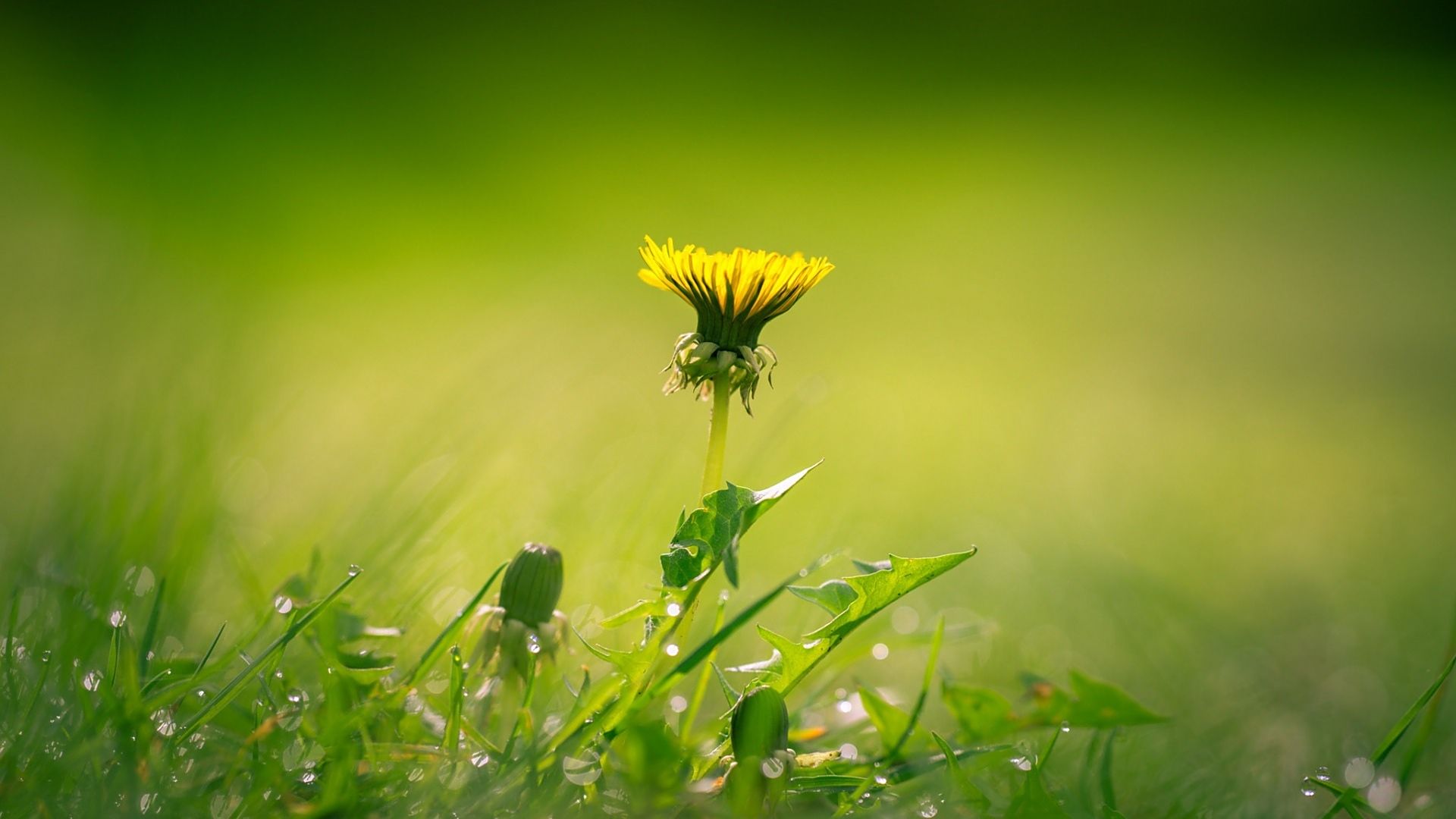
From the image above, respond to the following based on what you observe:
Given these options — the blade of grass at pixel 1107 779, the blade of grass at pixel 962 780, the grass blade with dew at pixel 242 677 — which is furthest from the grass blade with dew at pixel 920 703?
the grass blade with dew at pixel 242 677

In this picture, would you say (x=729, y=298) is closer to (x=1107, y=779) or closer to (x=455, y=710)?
(x=455, y=710)

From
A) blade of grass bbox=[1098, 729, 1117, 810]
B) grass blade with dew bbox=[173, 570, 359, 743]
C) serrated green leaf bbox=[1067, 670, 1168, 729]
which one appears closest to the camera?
grass blade with dew bbox=[173, 570, 359, 743]

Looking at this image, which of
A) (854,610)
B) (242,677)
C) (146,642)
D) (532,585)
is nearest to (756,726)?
(854,610)

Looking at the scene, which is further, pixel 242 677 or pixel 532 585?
pixel 532 585

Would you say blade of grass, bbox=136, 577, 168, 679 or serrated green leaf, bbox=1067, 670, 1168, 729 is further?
serrated green leaf, bbox=1067, 670, 1168, 729

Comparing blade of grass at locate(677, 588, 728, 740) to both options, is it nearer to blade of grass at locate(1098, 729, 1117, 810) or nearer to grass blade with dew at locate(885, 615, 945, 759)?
grass blade with dew at locate(885, 615, 945, 759)

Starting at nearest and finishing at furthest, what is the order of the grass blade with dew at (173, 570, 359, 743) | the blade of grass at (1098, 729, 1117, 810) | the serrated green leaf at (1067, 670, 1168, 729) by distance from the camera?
the grass blade with dew at (173, 570, 359, 743), the blade of grass at (1098, 729, 1117, 810), the serrated green leaf at (1067, 670, 1168, 729)

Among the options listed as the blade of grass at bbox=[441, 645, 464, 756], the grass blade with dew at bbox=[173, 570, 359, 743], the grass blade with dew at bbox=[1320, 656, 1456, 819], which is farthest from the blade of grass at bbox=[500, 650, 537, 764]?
the grass blade with dew at bbox=[1320, 656, 1456, 819]
